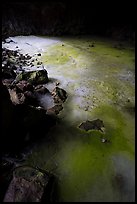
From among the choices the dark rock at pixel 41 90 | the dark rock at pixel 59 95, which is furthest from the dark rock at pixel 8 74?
the dark rock at pixel 59 95

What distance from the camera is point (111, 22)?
480 inches

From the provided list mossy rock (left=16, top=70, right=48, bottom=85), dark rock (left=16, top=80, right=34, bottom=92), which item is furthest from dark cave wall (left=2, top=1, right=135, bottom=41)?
dark rock (left=16, top=80, right=34, bottom=92)

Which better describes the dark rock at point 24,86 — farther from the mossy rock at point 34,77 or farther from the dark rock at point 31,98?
the mossy rock at point 34,77

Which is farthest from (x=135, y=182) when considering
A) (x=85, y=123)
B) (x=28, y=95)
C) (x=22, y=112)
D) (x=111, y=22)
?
(x=111, y=22)

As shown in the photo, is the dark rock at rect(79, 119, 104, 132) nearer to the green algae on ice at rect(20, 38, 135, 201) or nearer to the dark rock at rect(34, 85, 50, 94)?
the green algae on ice at rect(20, 38, 135, 201)

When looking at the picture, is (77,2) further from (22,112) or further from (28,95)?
(22,112)

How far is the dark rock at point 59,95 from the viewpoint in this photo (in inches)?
220

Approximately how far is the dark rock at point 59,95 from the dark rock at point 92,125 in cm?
99

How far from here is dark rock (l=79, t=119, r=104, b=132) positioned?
15.6ft

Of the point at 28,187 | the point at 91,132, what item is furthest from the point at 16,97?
the point at 28,187

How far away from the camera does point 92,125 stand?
483 centimetres

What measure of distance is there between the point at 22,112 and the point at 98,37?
810 centimetres

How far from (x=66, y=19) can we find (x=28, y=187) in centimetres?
998

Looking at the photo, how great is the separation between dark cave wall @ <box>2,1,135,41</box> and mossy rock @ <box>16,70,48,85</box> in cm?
491
